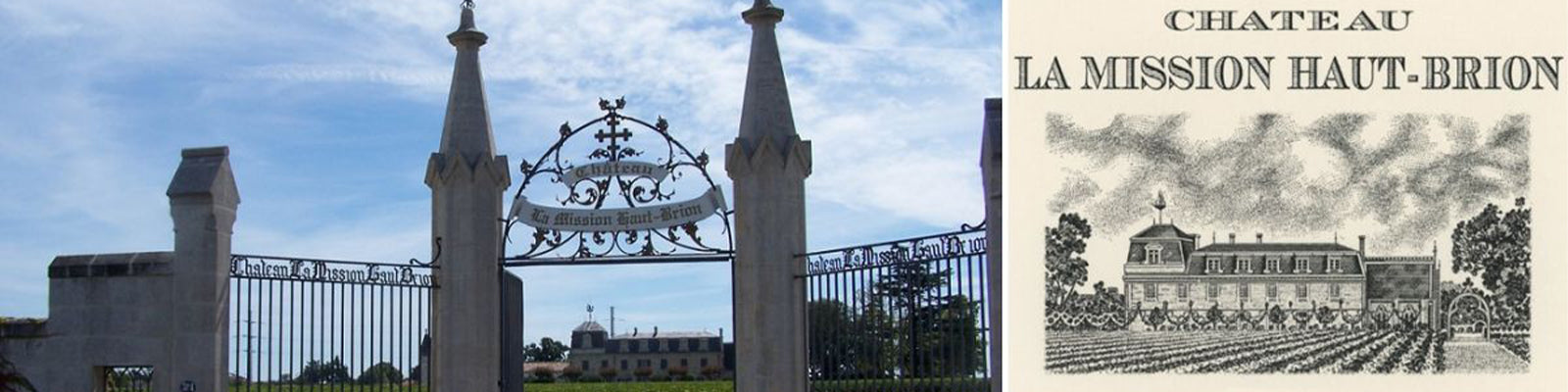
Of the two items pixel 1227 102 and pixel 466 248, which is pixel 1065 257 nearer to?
pixel 1227 102

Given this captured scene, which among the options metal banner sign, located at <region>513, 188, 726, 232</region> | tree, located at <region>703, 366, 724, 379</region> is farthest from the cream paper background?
tree, located at <region>703, 366, 724, 379</region>

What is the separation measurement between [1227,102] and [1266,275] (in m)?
1.56

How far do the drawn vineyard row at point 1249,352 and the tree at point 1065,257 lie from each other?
14.7 inches

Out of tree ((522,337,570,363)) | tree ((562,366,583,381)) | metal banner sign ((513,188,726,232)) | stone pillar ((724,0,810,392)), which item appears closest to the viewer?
stone pillar ((724,0,810,392))

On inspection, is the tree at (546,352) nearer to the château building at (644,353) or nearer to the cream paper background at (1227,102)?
the château building at (644,353)

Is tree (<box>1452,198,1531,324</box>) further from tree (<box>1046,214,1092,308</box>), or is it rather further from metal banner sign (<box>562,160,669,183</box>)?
metal banner sign (<box>562,160,669,183</box>)

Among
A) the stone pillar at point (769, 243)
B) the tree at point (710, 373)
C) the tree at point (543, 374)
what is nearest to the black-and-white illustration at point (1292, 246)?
the stone pillar at point (769, 243)

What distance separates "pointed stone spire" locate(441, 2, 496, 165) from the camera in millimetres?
20562

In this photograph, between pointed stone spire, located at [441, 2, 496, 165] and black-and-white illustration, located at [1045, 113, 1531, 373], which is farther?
pointed stone spire, located at [441, 2, 496, 165]

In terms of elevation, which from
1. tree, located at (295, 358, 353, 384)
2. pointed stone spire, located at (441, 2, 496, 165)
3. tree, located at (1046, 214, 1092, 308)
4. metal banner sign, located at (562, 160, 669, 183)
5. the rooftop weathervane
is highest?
pointed stone spire, located at (441, 2, 496, 165)

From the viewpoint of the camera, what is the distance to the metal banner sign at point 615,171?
793 inches

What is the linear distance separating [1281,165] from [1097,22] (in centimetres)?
205

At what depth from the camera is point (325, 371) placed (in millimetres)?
20547

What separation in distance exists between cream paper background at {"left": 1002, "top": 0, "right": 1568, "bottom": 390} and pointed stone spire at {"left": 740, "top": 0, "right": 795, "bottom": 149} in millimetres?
3482
